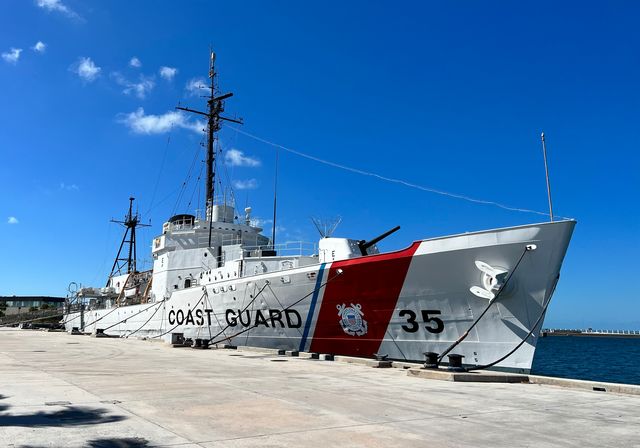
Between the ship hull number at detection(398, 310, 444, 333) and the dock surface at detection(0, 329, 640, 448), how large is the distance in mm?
2644

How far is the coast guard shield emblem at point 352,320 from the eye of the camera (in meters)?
13.3

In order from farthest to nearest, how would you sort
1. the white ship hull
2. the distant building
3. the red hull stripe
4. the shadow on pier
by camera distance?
the distant building
the red hull stripe
the white ship hull
the shadow on pier

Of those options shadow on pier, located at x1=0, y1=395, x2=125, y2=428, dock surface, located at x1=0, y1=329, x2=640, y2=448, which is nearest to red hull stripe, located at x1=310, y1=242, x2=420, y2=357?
dock surface, located at x1=0, y1=329, x2=640, y2=448

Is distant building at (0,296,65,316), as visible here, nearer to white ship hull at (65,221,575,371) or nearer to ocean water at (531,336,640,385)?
ocean water at (531,336,640,385)

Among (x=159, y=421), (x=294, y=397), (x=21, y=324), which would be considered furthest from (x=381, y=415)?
(x=21, y=324)

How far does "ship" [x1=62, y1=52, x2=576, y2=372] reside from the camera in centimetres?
1093

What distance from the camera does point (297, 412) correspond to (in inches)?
228

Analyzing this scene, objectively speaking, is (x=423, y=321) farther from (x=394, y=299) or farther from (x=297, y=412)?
(x=297, y=412)

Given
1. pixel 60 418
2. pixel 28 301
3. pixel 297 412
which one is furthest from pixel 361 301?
pixel 28 301

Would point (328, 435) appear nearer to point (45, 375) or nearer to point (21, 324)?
point (45, 375)

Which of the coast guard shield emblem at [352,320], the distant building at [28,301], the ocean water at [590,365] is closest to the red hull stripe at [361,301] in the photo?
the coast guard shield emblem at [352,320]

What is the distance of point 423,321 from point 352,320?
7.13 ft

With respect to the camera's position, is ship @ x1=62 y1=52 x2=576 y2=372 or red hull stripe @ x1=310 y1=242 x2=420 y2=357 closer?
ship @ x1=62 y1=52 x2=576 y2=372

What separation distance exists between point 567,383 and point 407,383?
106 inches
